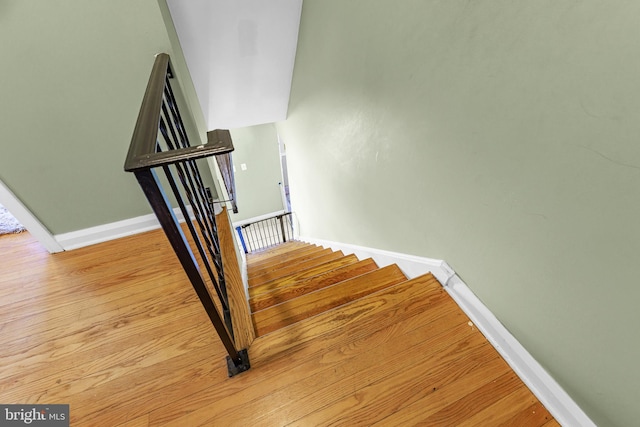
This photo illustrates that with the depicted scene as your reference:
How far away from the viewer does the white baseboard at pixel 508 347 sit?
74cm

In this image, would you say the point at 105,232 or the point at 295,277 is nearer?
the point at 105,232

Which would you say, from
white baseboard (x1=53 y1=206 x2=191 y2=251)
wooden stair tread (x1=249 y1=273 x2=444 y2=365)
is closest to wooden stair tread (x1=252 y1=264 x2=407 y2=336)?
wooden stair tread (x1=249 y1=273 x2=444 y2=365)

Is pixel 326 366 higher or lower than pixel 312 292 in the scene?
higher

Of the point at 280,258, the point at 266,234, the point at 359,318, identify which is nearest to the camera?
the point at 359,318

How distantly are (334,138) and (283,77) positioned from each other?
1383mm

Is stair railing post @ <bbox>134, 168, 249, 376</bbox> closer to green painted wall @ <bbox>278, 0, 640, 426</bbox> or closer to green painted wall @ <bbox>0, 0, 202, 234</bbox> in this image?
green painted wall @ <bbox>278, 0, 640, 426</bbox>

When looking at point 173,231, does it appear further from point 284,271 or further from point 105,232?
point 284,271

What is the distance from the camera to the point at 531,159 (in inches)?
25.7

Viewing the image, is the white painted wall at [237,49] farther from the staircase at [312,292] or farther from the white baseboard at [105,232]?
the staircase at [312,292]

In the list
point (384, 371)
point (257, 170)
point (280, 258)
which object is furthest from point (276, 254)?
point (384, 371)

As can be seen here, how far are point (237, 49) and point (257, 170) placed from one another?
3271 mm

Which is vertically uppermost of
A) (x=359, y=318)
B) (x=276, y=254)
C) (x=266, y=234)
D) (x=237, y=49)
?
(x=237, y=49)

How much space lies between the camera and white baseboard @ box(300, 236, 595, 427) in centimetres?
74

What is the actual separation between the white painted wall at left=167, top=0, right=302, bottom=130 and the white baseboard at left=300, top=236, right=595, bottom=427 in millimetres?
2238
